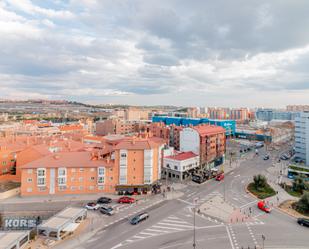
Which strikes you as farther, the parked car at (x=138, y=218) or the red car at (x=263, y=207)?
the red car at (x=263, y=207)

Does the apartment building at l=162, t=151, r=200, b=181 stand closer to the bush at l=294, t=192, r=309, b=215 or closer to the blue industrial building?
the bush at l=294, t=192, r=309, b=215

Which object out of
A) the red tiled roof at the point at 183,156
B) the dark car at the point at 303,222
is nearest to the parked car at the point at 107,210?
the red tiled roof at the point at 183,156

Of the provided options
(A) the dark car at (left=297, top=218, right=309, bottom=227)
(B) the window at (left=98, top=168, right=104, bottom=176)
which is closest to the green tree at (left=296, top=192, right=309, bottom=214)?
(A) the dark car at (left=297, top=218, right=309, bottom=227)

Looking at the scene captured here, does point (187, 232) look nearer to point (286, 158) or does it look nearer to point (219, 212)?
point (219, 212)

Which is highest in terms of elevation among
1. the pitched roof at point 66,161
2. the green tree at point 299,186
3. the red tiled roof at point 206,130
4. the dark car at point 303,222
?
the red tiled roof at point 206,130

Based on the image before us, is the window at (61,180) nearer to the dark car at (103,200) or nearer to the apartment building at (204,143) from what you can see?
the dark car at (103,200)
